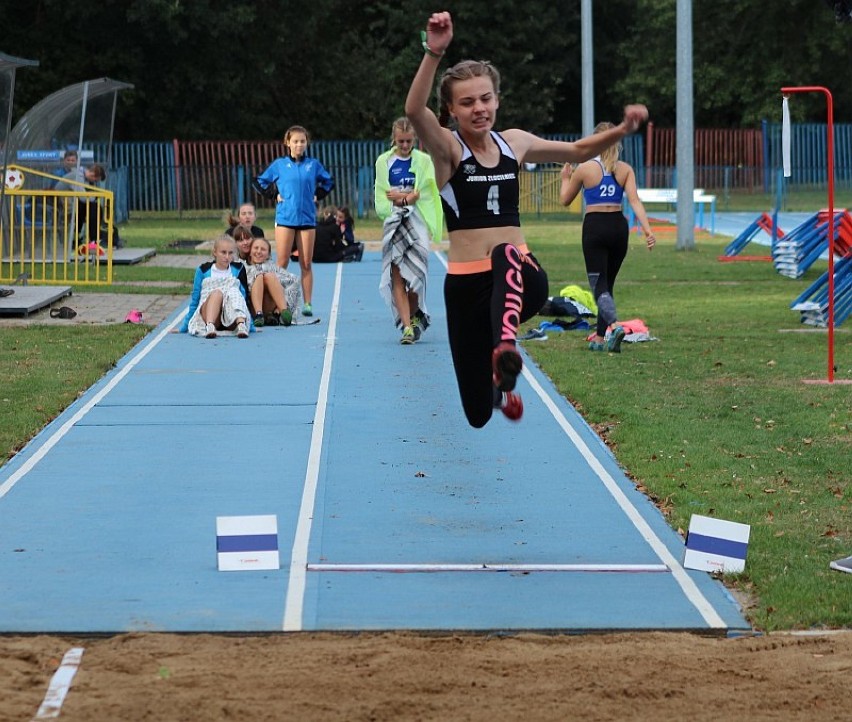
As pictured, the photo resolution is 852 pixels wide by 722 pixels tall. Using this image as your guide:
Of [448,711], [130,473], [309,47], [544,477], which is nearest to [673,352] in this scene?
[544,477]

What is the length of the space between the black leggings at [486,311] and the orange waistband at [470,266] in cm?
1

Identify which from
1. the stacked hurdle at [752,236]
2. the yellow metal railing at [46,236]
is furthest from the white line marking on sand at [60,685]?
the stacked hurdle at [752,236]

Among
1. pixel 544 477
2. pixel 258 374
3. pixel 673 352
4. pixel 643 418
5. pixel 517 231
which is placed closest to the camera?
pixel 517 231

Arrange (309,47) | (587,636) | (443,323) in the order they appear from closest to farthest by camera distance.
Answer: (587,636)
(443,323)
(309,47)

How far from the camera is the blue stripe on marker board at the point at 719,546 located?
21.5 ft

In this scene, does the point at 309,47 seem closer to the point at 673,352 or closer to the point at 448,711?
the point at 673,352

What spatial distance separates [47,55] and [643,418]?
44.7 m

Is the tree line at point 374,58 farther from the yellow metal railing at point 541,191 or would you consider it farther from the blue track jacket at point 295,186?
the blue track jacket at point 295,186

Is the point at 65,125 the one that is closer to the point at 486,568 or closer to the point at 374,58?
the point at 486,568

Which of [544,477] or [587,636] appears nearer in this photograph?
[587,636]

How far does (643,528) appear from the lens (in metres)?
7.40

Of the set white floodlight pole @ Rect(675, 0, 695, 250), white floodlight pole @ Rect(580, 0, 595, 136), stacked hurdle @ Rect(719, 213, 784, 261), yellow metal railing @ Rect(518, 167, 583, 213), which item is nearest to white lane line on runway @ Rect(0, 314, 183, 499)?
stacked hurdle @ Rect(719, 213, 784, 261)

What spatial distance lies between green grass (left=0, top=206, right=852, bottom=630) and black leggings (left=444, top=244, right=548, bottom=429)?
4.06ft

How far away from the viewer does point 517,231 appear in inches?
280
